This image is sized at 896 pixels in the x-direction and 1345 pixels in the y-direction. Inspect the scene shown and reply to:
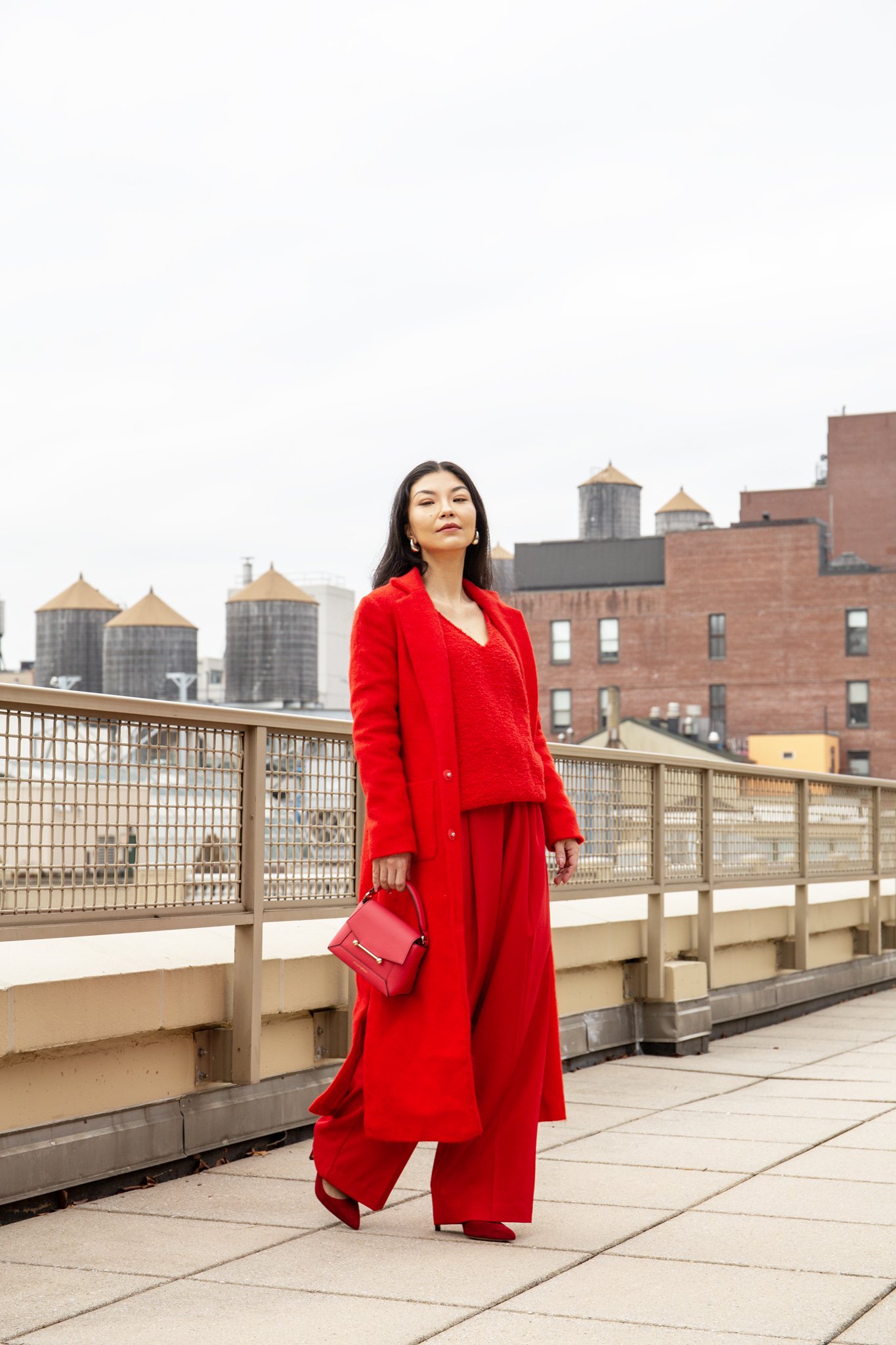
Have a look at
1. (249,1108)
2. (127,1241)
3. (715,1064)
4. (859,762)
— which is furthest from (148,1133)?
(859,762)

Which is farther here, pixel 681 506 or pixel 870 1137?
pixel 681 506

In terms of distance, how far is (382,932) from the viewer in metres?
4.43

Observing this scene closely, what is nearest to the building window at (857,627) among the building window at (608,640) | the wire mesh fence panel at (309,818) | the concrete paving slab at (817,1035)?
the building window at (608,640)

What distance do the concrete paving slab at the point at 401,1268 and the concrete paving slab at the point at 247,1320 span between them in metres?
0.06

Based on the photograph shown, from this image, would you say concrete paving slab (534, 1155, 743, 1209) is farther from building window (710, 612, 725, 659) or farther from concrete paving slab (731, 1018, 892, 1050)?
building window (710, 612, 725, 659)

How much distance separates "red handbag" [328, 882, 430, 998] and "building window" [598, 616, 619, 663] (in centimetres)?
7672

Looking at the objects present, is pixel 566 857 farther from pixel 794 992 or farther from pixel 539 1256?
pixel 794 992

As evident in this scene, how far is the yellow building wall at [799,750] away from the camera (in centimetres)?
7450

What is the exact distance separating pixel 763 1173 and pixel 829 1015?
534 centimetres

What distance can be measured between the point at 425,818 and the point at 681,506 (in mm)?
104076

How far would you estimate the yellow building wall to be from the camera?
74500 millimetres

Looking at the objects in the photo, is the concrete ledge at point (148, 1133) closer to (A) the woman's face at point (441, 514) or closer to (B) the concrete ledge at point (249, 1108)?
(B) the concrete ledge at point (249, 1108)

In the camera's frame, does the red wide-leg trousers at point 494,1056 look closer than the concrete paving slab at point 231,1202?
Yes

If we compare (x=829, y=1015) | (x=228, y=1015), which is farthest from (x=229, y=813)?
(x=829, y=1015)
